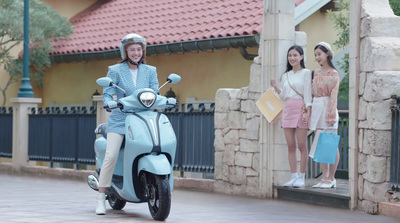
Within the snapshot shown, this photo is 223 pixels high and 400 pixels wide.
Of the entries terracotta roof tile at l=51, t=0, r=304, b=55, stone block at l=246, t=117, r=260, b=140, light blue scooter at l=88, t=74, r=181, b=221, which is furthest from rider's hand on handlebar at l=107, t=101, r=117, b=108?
terracotta roof tile at l=51, t=0, r=304, b=55

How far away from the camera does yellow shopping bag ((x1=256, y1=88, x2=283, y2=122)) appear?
12039 millimetres

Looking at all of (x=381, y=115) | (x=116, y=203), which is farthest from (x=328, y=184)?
(x=116, y=203)

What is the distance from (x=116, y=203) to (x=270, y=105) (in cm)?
284

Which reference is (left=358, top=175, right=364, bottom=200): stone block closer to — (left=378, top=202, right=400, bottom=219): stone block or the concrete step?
the concrete step

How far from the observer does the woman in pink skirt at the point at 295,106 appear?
38.2 ft

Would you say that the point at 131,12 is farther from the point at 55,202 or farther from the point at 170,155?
the point at 170,155

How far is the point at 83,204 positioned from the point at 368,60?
3.75 meters

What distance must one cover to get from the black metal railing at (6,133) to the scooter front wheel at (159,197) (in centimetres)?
975

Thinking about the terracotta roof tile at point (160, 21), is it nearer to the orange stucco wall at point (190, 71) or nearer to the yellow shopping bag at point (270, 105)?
the orange stucco wall at point (190, 71)

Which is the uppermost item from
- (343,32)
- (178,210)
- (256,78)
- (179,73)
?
(343,32)

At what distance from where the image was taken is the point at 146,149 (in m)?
9.20

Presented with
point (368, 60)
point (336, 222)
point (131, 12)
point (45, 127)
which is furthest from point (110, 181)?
point (131, 12)

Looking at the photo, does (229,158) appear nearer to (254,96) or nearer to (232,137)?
(232,137)

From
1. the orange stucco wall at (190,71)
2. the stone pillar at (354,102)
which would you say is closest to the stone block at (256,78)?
the stone pillar at (354,102)
